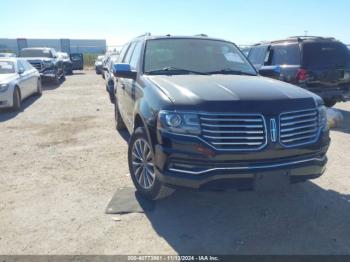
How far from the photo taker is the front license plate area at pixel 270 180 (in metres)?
3.33

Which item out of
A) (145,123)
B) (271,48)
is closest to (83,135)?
(145,123)

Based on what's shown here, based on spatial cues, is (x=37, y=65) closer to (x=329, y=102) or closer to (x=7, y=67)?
(x=7, y=67)

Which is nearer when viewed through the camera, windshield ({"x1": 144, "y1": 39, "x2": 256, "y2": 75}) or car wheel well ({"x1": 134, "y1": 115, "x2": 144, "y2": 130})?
car wheel well ({"x1": 134, "y1": 115, "x2": 144, "y2": 130})

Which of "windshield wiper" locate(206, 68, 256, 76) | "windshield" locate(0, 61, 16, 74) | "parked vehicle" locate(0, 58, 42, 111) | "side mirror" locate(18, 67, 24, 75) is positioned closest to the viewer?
"windshield wiper" locate(206, 68, 256, 76)

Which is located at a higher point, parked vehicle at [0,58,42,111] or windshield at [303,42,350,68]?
windshield at [303,42,350,68]

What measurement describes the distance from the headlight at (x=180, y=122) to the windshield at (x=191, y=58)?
57.3 inches

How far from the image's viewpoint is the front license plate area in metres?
3.33

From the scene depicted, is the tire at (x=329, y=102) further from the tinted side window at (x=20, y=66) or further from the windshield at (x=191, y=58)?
the tinted side window at (x=20, y=66)

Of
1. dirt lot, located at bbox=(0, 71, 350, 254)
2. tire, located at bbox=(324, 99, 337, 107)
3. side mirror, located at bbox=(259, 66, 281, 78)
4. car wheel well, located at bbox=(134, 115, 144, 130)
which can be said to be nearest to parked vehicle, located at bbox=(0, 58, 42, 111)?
dirt lot, located at bbox=(0, 71, 350, 254)

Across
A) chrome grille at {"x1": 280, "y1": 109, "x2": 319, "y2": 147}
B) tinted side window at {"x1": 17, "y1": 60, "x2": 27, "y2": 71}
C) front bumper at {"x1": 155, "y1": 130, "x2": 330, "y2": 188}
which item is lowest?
tinted side window at {"x1": 17, "y1": 60, "x2": 27, "y2": 71}

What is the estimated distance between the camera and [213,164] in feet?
10.8

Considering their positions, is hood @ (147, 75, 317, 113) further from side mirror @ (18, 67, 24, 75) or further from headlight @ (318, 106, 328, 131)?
side mirror @ (18, 67, 24, 75)

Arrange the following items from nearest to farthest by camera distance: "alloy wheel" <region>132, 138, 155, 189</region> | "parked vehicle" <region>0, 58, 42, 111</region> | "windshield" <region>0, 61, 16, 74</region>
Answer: "alloy wheel" <region>132, 138, 155, 189</region>
"parked vehicle" <region>0, 58, 42, 111</region>
"windshield" <region>0, 61, 16, 74</region>

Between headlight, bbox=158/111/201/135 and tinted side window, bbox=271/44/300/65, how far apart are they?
5.91 metres
